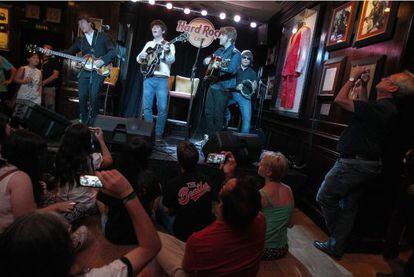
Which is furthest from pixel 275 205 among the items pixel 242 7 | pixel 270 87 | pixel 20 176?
pixel 242 7

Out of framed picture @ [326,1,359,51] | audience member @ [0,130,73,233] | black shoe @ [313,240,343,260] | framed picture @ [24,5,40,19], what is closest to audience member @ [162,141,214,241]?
audience member @ [0,130,73,233]

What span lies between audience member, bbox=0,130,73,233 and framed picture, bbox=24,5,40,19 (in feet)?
19.4

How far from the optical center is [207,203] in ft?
7.13

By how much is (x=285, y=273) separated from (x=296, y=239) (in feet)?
2.88

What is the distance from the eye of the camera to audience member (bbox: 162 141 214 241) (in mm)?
2102

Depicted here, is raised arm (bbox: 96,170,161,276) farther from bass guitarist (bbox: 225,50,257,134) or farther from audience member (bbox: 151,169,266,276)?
bass guitarist (bbox: 225,50,257,134)

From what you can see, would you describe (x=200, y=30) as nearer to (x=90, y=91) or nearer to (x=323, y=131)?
(x=90, y=91)

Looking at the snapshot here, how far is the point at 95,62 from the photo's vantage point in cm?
444

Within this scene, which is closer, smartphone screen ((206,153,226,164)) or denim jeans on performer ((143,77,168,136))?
smartphone screen ((206,153,226,164))

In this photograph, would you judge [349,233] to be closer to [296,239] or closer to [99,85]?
[296,239]

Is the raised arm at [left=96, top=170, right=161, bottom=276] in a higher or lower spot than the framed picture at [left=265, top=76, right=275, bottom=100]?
lower

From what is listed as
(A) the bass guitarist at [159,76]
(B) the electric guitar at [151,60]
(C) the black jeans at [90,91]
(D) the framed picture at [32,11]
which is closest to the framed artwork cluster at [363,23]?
(A) the bass guitarist at [159,76]

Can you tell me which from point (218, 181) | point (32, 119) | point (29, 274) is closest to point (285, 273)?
point (218, 181)

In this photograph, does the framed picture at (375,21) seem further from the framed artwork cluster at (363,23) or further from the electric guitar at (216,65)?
the electric guitar at (216,65)
